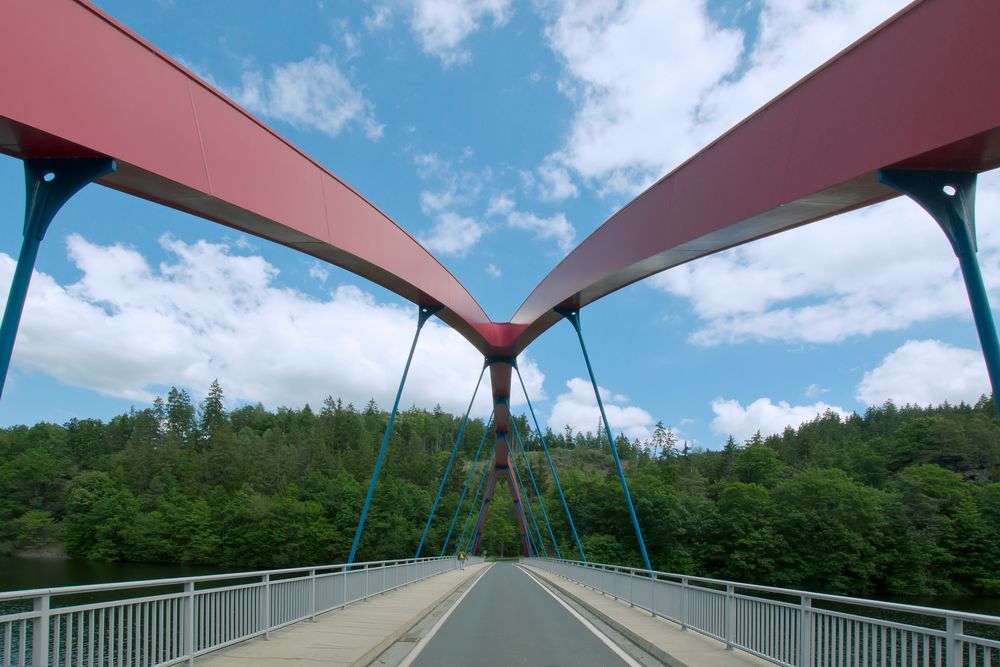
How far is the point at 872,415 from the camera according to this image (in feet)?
420

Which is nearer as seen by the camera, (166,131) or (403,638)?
(166,131)

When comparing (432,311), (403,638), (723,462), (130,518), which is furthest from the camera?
(723,462)

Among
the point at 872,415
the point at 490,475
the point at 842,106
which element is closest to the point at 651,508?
the point at 490,475

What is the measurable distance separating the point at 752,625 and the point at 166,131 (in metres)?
8.97

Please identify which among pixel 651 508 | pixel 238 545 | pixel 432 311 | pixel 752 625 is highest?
pixel 432 311

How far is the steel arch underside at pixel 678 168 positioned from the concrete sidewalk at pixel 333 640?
5536mm

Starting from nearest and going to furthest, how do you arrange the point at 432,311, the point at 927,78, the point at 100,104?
the point at 927,78
the point at 100,104
the point at 432,311

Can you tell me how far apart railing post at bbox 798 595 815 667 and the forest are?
53145 mm

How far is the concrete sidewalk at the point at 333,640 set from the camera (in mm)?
7668

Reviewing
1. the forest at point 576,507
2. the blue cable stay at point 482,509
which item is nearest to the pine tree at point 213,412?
the forest at point 576,507

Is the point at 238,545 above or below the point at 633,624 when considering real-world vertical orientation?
below

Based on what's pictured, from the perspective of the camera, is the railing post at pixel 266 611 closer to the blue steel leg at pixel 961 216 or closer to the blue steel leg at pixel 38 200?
the blue steel leg at pixel 38 200

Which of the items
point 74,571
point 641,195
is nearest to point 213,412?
point 74,571

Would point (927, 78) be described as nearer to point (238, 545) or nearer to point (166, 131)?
point (166, 131)
